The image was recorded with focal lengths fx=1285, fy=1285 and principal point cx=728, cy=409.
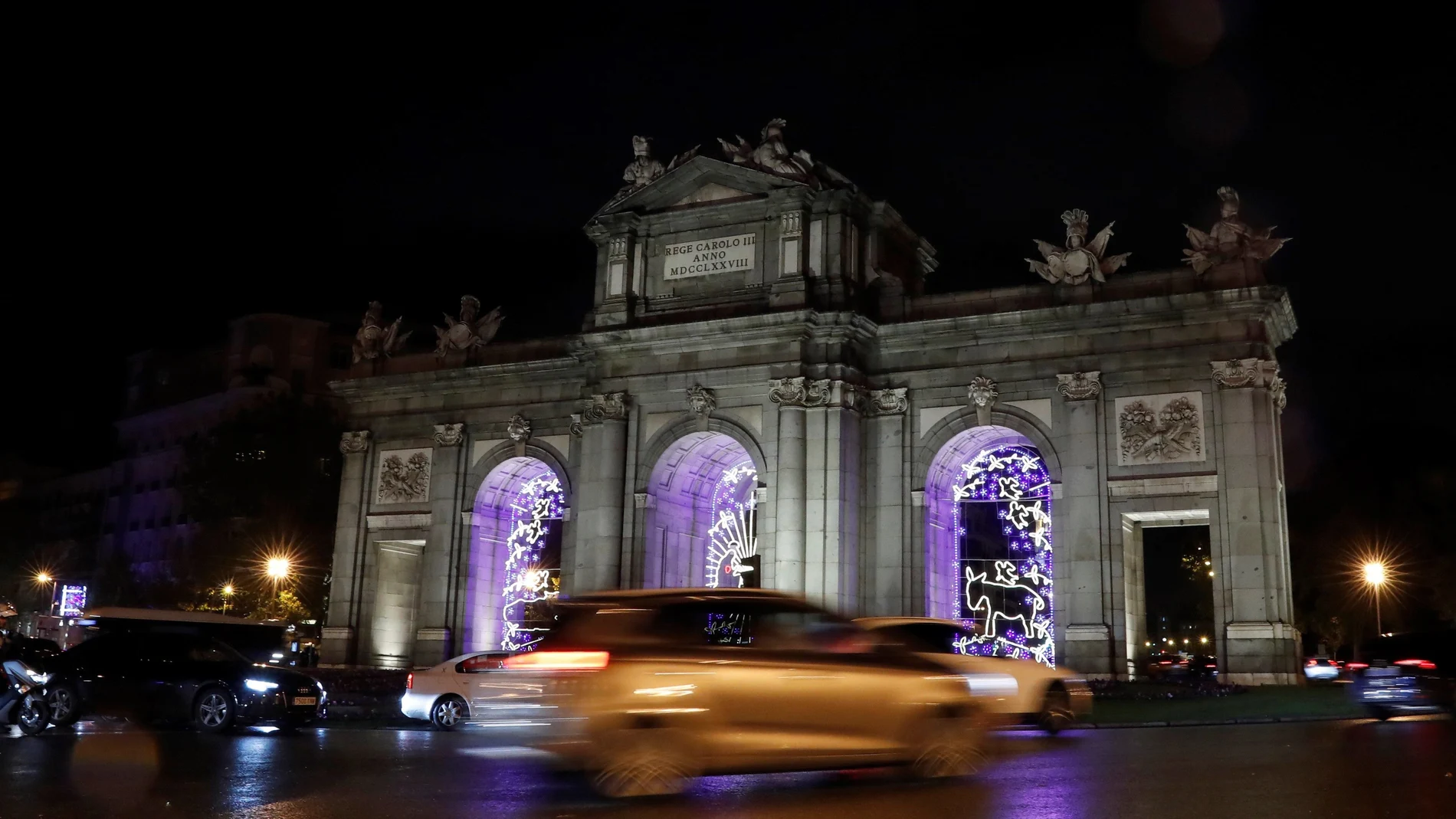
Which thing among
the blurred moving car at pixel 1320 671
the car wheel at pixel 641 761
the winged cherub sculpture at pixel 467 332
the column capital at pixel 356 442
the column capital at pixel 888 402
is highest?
the winged cherub sculpture at pixel 467 332

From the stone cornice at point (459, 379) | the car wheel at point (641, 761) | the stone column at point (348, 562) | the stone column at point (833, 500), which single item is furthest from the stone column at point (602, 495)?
the car wheel at point (641, 761)

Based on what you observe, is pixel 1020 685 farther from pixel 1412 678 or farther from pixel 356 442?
pixel 356 442

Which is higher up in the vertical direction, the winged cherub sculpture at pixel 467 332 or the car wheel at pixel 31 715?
the winged cherub sculpture at pixel 467 332

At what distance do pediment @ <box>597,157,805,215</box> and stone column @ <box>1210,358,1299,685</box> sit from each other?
12046mm

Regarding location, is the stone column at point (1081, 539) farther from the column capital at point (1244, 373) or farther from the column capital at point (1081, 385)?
the column capital at point (1244, 373)

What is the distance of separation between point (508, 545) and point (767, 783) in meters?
28.4

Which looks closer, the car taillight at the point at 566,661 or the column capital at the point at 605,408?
the car taillight at the point at 566,661

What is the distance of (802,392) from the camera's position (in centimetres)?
3216

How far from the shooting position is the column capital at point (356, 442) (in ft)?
134

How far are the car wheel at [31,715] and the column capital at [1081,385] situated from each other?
22729mm

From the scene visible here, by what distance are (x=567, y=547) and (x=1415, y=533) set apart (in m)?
31.3

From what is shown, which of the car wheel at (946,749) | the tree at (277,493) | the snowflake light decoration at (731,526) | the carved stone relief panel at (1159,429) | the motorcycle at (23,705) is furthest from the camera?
the tree at (277,493)

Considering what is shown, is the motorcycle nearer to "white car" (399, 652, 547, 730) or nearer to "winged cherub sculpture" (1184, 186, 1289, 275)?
"white car" (399, 652, 547, 730)

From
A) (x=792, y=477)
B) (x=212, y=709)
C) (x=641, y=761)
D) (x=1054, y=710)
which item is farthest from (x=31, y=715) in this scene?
(x=792, y=477)
